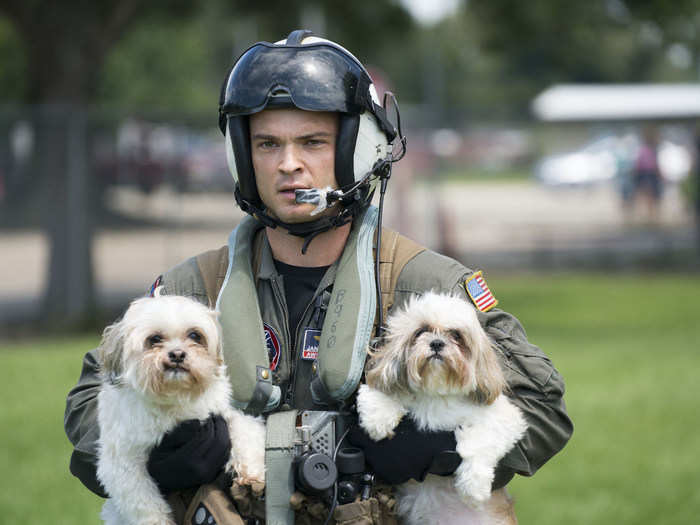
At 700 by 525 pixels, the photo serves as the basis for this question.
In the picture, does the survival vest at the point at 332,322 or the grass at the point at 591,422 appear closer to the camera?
the survival vest at the point at 332,322

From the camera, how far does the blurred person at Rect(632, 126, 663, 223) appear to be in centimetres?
2064

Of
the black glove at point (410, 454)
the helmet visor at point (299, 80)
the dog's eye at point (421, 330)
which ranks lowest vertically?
the black glove at point (410, 454)

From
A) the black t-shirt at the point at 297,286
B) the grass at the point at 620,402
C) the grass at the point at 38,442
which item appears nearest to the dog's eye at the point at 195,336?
the black t-shirt at the point at 297,286

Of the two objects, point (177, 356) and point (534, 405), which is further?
point (534, 405)

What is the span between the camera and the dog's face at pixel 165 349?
11.3 feet

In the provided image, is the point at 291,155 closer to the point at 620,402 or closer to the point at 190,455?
the point at 190,455

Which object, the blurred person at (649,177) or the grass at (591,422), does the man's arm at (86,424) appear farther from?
the blurred person at (649,177)

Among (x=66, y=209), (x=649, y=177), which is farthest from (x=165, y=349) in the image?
(x=649, y=177)

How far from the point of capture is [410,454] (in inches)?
138

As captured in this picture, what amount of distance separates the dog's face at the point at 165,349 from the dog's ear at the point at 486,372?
3.13 ft

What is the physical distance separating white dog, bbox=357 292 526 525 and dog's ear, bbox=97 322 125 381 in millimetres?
905

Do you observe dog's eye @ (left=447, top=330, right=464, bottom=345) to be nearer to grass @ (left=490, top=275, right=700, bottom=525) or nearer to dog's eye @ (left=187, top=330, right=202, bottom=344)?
dog's eye @ (left=187, top=330, right=202, bottom=344)

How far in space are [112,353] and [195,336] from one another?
32 centimetres

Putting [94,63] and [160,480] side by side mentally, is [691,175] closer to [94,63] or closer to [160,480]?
[94,63]
